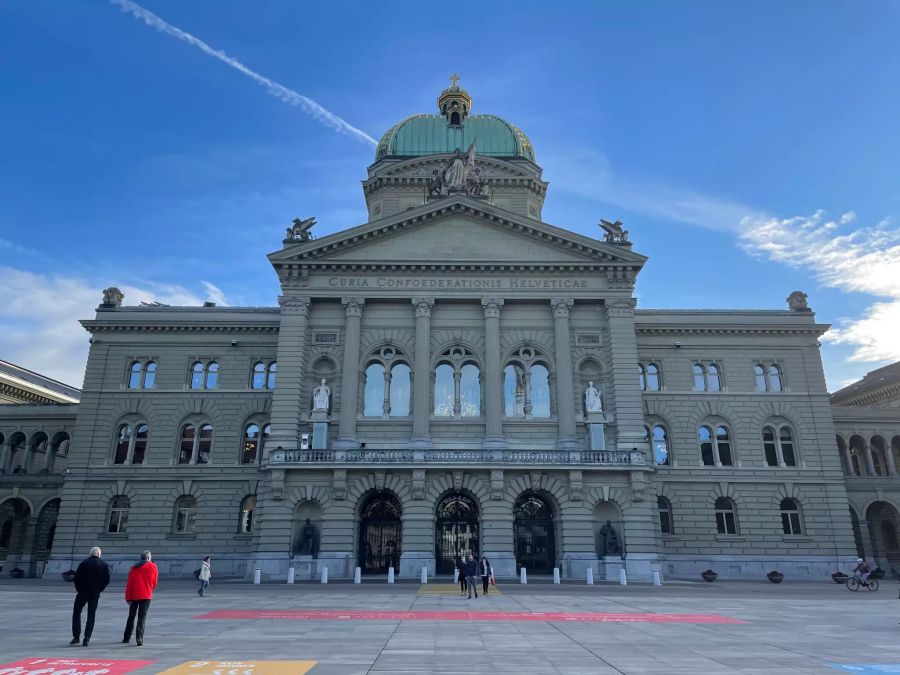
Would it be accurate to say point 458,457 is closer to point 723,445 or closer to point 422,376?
point 422,376

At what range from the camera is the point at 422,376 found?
4050cm

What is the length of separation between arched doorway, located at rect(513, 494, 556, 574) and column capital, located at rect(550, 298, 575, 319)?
11.5m

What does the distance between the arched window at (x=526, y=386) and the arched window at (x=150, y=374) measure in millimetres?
25443

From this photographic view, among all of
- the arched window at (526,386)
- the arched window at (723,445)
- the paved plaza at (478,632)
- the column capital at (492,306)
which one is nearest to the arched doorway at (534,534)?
the arched window at (526,386)

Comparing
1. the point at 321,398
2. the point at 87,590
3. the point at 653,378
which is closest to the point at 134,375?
the point at 321,398

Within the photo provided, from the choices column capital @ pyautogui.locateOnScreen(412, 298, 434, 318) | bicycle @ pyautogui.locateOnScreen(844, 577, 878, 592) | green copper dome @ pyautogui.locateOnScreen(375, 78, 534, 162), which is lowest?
bicycle @ pyautogui.locateOnScreen(844, 577, 878, 592)

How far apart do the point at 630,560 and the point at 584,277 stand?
17663 millimetres

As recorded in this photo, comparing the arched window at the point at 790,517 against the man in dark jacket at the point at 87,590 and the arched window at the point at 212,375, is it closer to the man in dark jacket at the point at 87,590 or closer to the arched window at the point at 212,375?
the arched window at the point at 212,375

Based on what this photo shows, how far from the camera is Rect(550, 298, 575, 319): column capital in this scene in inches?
1656

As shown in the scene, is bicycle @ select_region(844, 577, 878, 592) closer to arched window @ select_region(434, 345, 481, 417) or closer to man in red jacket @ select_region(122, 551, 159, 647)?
arched window @ select_region(434, 345, 481, 417)

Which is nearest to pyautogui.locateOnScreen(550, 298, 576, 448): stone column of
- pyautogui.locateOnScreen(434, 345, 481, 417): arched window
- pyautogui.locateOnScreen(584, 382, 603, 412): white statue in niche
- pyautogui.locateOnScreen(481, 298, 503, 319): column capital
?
pyautogui.locateOnScreen(584, 382, 603, 412): white statue in niche

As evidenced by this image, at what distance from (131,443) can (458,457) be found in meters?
24.2

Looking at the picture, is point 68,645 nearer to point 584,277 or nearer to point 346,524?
point 346,524

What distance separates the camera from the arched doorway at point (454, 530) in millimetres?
38812
